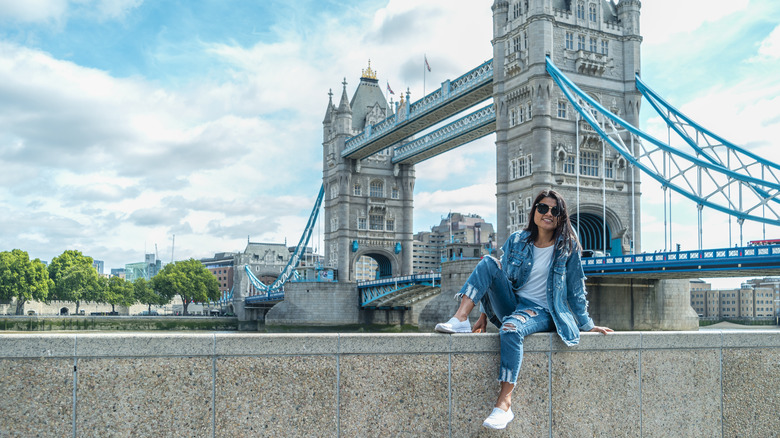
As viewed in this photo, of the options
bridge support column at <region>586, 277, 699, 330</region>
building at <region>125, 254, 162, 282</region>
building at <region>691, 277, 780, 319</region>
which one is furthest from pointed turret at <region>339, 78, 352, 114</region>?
building at <region>125, 254, 162, 282</region>

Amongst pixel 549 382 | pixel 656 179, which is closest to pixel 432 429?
pixel 549 382

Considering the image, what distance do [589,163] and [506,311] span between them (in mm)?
31687

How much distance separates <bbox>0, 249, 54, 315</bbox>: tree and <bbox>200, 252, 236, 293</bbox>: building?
2175 inches

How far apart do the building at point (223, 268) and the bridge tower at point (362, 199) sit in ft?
218

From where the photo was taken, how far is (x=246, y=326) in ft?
217

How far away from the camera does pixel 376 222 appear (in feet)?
186

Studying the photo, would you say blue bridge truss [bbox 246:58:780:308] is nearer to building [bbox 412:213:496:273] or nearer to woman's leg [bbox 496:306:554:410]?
woman's leg [bbox 496:306:554:410]

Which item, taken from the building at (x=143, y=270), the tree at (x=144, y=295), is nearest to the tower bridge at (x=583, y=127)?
the tree at (x=144, y=295)

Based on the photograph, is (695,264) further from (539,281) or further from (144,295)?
(144,295)

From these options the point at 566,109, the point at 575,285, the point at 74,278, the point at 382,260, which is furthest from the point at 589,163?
the point at 74,278

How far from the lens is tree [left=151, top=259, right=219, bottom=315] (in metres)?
79.7

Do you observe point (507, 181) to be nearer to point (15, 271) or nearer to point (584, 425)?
point (584, 425)

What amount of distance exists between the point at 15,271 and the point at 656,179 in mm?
52063

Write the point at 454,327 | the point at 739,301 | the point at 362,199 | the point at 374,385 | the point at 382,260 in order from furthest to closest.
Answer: the point at 739,301, the point at 382,260, the point at 362,199, the point at 454,327, the point at 374,385
